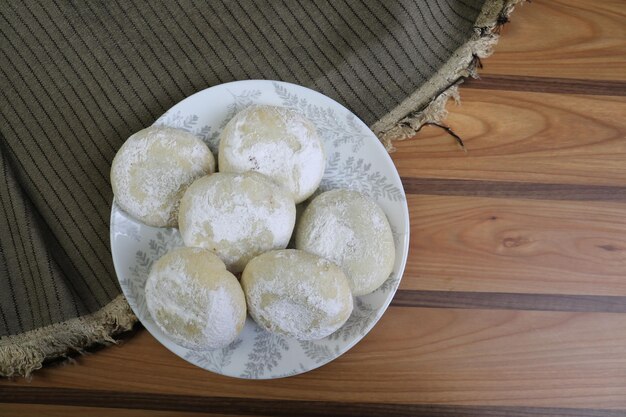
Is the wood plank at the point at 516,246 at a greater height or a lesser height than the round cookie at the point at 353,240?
lesser

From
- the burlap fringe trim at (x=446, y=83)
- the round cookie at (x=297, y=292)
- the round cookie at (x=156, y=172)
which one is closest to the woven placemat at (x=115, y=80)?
the burlap fringe trim at (x=446, y=83)

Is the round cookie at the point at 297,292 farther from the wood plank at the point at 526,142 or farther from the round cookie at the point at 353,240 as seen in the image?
the wood plank at the point at 526,142

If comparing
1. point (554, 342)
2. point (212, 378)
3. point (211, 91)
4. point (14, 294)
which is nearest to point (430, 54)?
point (211, 91)

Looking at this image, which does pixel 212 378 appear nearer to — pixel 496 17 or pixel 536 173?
pixel 536 173

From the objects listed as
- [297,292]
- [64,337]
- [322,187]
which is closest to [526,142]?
[322,187]

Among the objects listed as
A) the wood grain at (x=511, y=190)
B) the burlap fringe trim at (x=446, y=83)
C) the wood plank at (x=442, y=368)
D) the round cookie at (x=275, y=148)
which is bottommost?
the wood plank at (x=442, y=368)

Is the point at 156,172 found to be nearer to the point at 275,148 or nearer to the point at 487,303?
the point at 275,148
